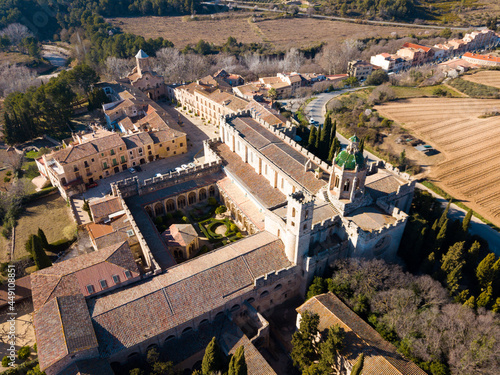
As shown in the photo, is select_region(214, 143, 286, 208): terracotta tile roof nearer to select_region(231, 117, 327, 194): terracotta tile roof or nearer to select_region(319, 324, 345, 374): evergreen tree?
select_region(231, 117, 327, 194): terracotta tile roof

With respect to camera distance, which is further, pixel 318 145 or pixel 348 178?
pixel 318 145

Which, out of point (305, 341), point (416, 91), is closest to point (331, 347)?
point (305, 341)

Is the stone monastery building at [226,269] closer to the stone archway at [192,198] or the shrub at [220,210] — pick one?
the shrub at [220,210]

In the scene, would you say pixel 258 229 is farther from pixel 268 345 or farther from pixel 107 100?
pixel 107 100

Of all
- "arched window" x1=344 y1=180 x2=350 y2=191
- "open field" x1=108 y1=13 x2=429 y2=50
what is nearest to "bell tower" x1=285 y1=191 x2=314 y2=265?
"arched window" x1=344 y1=180 x2=350 y2=191

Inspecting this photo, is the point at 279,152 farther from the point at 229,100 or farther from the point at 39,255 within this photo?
the point at 39,255

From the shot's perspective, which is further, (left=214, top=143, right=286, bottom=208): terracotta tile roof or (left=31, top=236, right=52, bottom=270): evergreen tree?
(left=214, top=143, right=286, bottom=208): terracotta tile roof
